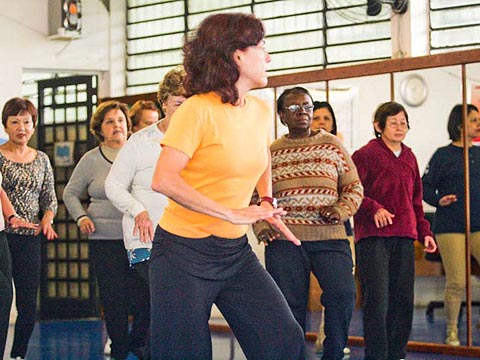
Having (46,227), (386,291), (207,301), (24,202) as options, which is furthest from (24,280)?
(207,301)

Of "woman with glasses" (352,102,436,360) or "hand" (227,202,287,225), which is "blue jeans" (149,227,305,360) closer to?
"hand" (227,202,287,225)

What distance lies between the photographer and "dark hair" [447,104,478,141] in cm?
636

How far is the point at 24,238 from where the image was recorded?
6000 mm

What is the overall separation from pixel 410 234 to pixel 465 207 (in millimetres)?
948

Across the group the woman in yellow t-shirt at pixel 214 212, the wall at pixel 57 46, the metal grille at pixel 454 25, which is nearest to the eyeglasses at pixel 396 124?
the metal grille at pixel 454 25

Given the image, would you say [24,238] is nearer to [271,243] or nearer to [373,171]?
[271,243]

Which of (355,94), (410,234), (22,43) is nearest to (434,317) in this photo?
(410,234)

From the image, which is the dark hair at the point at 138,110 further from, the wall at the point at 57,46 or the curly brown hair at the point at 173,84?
the wall at the point at 57,46

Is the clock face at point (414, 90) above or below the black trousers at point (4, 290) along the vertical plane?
above

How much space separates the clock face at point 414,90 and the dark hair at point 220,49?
342cm

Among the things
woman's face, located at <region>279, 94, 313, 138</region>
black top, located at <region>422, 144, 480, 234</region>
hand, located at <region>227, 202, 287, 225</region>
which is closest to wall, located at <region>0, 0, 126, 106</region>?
black top, located at <region>422, 144, 480, 234</region>

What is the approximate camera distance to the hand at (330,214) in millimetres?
5090

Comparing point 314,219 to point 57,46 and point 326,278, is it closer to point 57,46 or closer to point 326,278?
point 326,278

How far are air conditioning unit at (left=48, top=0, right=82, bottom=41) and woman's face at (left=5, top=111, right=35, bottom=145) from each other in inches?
166
